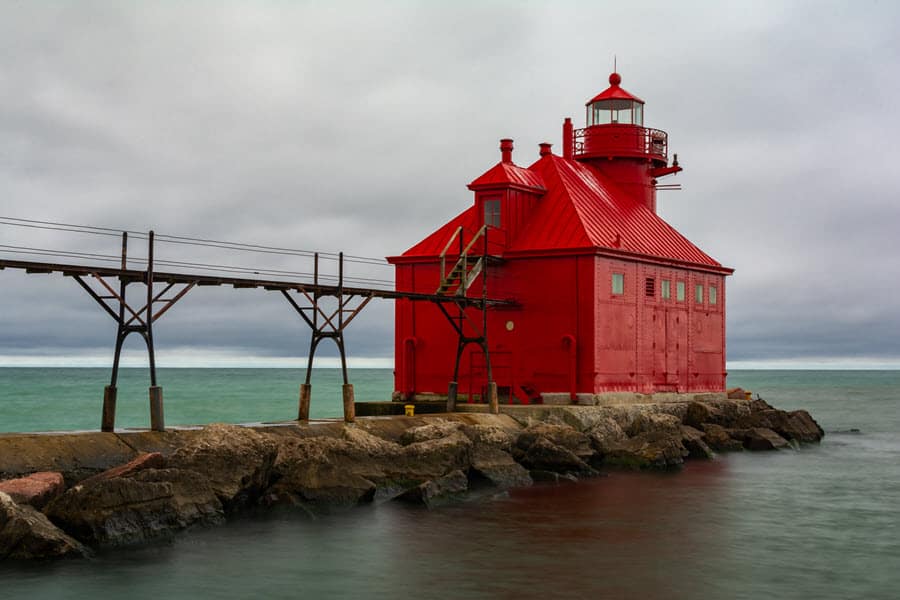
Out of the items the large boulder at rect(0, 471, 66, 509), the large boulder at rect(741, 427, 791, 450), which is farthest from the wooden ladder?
the large boulder at rect(0, 471, 66, 509)

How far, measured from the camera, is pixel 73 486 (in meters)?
16.1

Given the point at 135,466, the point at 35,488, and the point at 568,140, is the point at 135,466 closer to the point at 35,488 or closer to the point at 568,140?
the point at 35,488

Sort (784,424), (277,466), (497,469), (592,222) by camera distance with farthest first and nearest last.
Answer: (784,424), (592,222), (497,469), (277,466)

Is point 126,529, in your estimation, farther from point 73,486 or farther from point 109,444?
point 109,444

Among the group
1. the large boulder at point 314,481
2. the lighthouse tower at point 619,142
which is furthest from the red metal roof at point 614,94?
the large boulder at point 314,481

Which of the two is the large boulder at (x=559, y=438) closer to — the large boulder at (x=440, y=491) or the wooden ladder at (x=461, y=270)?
the large boulder at (x=440, y=491)

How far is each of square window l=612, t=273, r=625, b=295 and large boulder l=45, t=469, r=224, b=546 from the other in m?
16.3

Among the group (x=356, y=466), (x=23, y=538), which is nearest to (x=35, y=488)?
(x=23, y=538)

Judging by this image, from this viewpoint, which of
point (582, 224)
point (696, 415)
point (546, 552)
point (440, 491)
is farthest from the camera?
point (696, 415)

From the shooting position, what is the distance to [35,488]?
603 inches

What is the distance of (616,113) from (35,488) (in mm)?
25699

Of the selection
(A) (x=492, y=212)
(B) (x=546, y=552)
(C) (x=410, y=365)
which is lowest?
(B) (x=546, y=552)

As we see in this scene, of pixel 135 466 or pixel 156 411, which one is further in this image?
pixel 156 411

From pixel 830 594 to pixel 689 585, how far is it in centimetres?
186
